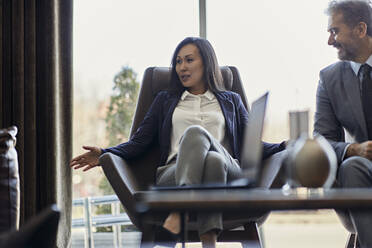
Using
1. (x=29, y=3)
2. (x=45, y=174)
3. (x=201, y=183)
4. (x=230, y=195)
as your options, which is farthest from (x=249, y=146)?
(x=29, y=3)

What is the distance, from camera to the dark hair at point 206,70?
2730 millimetres

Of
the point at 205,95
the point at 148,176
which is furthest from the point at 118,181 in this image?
the point at 205,95

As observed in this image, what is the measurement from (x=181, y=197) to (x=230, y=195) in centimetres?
11

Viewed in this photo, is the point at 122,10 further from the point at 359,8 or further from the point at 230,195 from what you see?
the point at 230,195

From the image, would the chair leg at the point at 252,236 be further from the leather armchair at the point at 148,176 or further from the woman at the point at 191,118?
the woman at the point at 191,118

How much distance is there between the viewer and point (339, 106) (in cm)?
229

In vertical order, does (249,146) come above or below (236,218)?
above

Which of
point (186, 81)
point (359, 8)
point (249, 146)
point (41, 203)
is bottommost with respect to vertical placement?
point (41, 203)

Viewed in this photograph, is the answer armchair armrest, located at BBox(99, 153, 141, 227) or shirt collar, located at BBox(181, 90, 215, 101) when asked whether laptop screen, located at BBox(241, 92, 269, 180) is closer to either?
armchair armrest, located at BBox(99, 153, 141, 227)

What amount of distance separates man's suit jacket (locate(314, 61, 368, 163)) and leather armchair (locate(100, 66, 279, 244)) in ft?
1.13

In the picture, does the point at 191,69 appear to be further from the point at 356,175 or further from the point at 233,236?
the point at 356,175

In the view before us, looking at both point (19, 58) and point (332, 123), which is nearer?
point (332, 123)

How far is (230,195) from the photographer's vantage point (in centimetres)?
118

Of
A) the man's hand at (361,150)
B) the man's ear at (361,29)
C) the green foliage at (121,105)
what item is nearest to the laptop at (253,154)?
the man's hand at (361,150)
